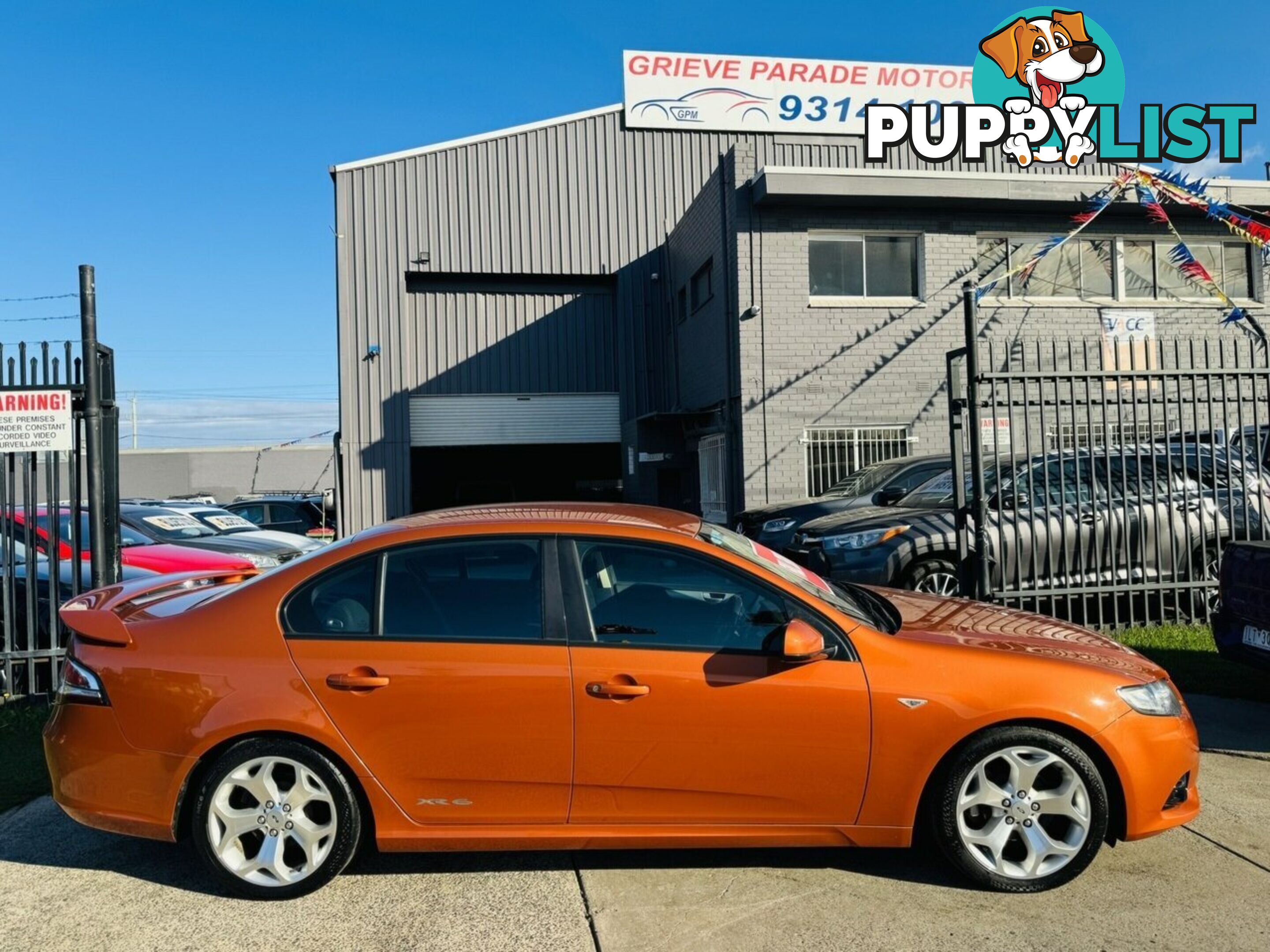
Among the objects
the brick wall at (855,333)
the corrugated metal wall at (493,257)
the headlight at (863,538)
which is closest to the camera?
the headlight at (863,538)

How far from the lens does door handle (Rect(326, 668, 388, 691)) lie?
373cm

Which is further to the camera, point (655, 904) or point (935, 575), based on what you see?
point (935, 575)

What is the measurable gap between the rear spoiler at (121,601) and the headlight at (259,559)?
13.5 ft

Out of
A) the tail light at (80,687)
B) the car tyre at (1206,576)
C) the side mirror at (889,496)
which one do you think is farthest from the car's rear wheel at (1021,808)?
the side mirror at (889,496)

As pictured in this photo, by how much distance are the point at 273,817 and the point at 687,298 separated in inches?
662

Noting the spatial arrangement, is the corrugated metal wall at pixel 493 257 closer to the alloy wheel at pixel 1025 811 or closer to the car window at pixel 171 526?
the car window at pixel 171 526

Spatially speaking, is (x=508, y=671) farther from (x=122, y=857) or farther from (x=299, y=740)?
(x=122, y=857)

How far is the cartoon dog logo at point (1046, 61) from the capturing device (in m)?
17.4

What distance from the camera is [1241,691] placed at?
671 centimetres

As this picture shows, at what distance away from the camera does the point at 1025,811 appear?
376 cm

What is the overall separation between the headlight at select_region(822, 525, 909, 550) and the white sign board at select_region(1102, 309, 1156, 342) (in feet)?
30.9

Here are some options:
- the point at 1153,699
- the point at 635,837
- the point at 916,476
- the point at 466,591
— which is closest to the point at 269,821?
A: the point at 466,591

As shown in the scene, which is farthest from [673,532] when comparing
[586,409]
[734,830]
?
[586,409]

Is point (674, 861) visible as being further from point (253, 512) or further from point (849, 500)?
point (253, 512)
